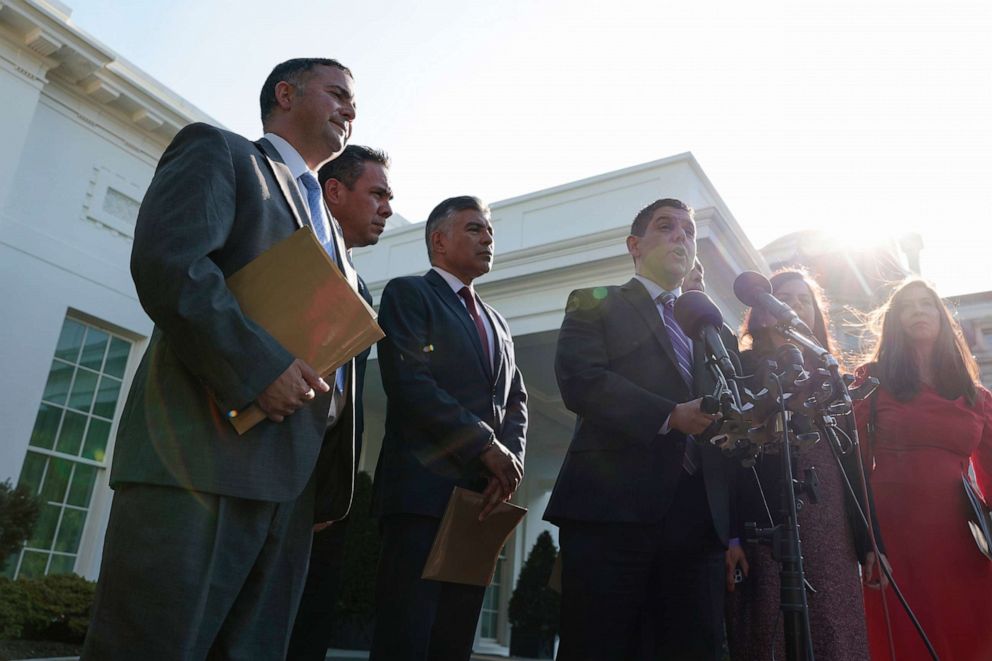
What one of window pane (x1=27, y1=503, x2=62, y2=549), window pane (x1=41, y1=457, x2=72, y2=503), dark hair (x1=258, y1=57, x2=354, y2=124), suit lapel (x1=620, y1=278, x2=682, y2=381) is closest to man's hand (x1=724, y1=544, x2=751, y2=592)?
suit lapel (x1=620, y1=278, x2=682, y2=381)

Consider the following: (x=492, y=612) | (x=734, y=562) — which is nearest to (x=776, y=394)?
(x=734, y=562)

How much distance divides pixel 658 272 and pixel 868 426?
4.58ft

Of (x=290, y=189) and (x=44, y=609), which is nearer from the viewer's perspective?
(x=290, y=189)

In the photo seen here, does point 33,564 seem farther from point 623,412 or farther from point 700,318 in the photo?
point 700,318

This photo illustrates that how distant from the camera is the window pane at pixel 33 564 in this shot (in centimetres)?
823

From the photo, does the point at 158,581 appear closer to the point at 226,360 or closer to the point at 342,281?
the point at 226,360

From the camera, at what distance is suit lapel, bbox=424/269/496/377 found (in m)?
2.92

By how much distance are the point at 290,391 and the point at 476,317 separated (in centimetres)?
159

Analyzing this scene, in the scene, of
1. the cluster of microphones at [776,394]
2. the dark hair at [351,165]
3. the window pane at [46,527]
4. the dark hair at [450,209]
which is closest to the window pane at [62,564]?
the window pane at [46,527]

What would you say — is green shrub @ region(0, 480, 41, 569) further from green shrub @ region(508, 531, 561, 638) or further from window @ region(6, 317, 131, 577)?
green shrub @ region(508, 531, 561, 638)

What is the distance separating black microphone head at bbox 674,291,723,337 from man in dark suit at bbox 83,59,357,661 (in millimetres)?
996

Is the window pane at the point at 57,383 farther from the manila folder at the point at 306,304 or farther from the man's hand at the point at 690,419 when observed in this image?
the man's hand at the point at 690,419

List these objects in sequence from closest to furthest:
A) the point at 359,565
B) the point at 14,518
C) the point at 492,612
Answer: the point at 14,518 < the point at 359,565 < the point at 492,612

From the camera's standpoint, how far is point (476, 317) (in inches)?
122
